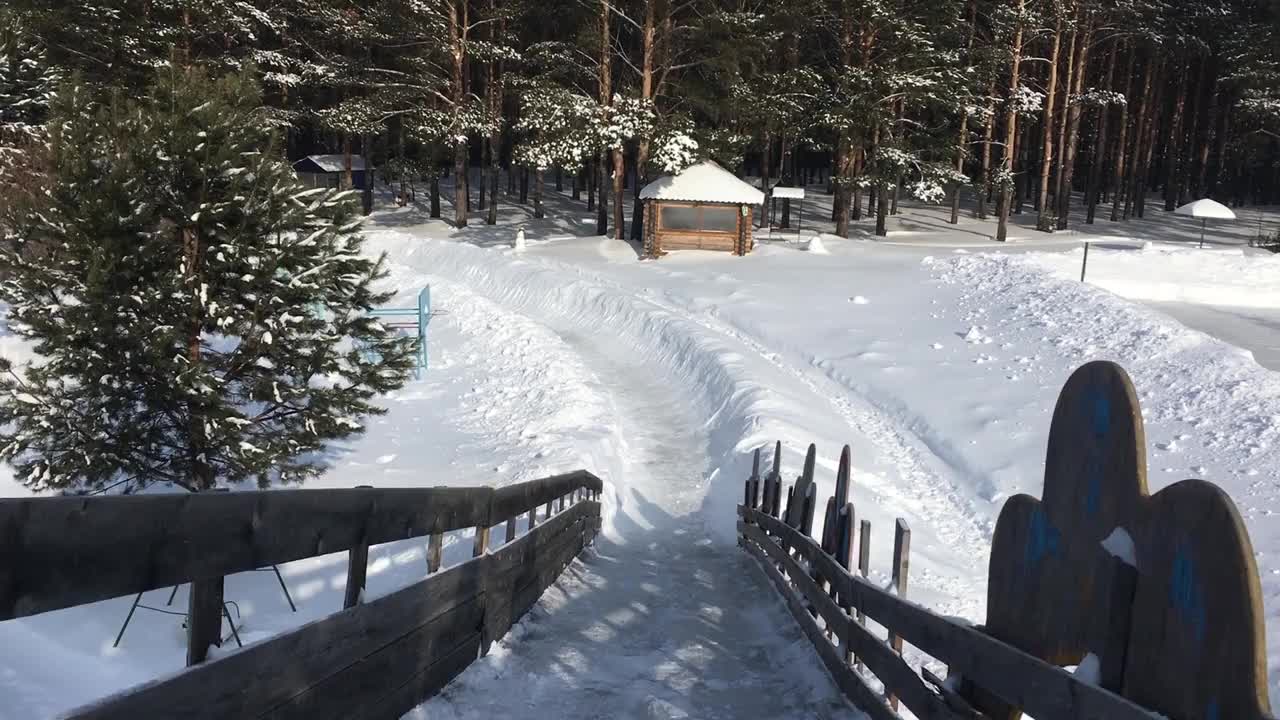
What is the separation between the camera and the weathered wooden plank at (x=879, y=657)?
3.45m

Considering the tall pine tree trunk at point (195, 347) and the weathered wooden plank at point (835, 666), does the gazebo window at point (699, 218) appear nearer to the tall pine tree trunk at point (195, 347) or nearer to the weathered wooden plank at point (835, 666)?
the tall pine tree trunk at point (195, 347)

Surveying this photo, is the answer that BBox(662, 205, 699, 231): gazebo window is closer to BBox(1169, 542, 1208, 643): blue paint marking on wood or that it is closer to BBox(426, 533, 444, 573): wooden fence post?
BBox(426, 533, 444, 573): wooden fence post

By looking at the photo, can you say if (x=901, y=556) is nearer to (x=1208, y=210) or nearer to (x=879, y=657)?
(x=879, y=657)

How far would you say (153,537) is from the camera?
6.80ft

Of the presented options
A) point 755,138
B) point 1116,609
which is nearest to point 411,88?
point 755,138

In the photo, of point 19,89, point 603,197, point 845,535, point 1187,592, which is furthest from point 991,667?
point 603,197

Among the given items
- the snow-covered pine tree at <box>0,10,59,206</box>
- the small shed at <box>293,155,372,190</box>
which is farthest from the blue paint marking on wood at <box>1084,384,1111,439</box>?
the small shed at <box>293,155,372,190</box>

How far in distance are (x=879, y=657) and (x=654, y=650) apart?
2.00 meters

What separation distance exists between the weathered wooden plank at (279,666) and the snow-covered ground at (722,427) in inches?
27.2

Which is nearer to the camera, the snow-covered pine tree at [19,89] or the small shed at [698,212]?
the snow-covered pine tree at [19,89]

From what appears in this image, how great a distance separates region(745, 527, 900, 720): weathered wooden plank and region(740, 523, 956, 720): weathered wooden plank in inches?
2.5

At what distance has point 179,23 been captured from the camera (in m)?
41.2

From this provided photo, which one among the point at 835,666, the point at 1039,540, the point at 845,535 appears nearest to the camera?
the point at 1039,540

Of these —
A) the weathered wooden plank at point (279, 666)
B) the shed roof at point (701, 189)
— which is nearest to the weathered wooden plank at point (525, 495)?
the weathered wooden plank at point (279, 666)
